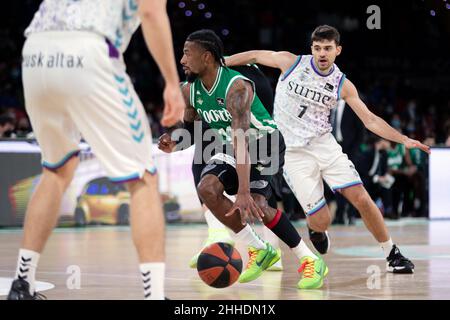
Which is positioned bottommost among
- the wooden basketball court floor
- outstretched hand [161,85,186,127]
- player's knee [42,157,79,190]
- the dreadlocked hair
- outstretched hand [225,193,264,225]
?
the wooden basketball court floor

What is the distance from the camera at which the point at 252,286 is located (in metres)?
6.20

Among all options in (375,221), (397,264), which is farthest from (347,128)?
(397,264)

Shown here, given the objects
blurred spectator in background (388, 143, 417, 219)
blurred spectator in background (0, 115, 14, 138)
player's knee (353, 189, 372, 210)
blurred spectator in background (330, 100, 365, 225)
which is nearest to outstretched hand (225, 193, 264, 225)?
player's knee (353, 189, 372, 210)

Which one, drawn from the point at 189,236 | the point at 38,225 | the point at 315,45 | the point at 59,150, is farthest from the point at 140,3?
the point at 189,236

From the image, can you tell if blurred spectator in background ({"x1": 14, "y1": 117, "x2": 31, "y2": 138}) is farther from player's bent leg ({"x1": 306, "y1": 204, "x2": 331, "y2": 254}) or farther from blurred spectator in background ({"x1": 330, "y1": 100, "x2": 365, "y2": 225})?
player's bent leg ({"x1": 306, "y1": 204, "x2": 331, "y2": 254})

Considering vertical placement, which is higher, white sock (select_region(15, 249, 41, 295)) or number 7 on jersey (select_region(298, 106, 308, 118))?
number 7 on jersey (select_region(298, 106, 308, 118))

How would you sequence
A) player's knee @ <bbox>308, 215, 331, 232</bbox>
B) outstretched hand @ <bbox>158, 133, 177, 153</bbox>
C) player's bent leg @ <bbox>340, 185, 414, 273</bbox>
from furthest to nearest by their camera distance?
player's knee @ <bbox>308, 215, 331, 232</bbox>
player's bent leg @ <bbox>340, 185, 414, 273</bbox>
outstretched hand @ <bbox>158, 133, 177, 153</bbox>

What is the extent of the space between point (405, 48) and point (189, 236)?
1331cm

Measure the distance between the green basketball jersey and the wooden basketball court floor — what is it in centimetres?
110

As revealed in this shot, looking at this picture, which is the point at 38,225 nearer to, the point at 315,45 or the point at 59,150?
the point at 59,150

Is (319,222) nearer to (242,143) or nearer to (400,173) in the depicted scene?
(242,143)

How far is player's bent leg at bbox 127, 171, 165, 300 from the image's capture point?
13.9 feet

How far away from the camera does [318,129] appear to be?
745cm

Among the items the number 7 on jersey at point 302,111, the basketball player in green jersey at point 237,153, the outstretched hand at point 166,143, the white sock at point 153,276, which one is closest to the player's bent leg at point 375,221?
the number 7 on jersey at point 302,111
